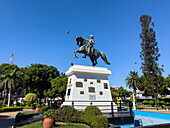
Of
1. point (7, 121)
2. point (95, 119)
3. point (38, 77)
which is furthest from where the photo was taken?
point (38, 77)

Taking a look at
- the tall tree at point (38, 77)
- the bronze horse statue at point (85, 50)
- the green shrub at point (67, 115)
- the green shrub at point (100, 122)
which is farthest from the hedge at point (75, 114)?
the tall tree at point (38, 77)

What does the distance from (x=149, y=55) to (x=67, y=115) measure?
37899mm

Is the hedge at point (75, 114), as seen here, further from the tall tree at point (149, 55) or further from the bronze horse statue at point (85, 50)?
the tall tree at point (149, 55)

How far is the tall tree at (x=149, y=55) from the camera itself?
3872 cm

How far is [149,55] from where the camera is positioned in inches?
1564

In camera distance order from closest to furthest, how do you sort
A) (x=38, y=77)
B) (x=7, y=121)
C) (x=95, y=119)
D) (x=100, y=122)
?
(x=100, y=122), (x=95, y=119), (x=7, y=121), (x=38, y=77)

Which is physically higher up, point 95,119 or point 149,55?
point 149,55

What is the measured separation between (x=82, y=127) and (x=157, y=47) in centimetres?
4105

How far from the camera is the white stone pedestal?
11297 millimetres

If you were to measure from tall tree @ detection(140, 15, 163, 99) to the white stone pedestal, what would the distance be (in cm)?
3087

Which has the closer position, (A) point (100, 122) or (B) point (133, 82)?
(A) point (100, 122)

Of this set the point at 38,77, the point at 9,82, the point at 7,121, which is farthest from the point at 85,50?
the point at 38,77

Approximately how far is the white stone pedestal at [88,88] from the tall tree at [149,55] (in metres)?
30.9

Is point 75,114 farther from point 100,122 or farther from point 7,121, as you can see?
point 7,121
